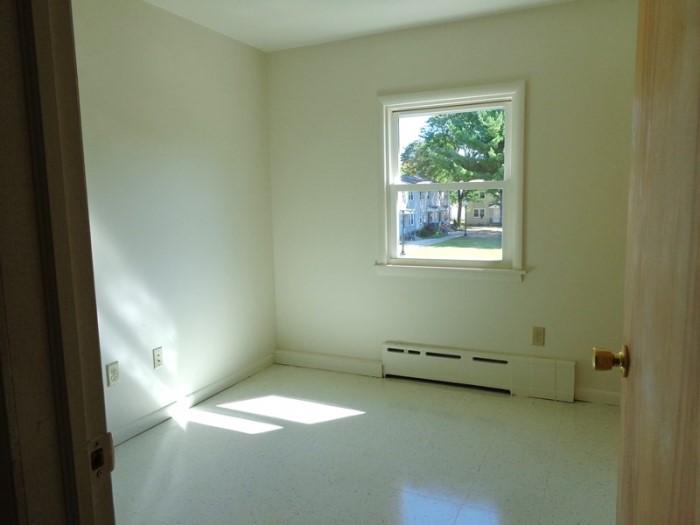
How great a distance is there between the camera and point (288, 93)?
3.64 metres

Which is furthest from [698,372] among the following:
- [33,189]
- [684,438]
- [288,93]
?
[288,93]

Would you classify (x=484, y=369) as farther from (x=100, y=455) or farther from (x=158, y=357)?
(x=100, y=455)

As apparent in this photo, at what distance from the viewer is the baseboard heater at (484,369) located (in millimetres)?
3045

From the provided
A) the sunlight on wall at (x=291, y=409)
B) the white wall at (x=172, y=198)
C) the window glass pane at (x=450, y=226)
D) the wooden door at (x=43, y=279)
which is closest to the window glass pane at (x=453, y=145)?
the window glass pane at (x=450, y=226)

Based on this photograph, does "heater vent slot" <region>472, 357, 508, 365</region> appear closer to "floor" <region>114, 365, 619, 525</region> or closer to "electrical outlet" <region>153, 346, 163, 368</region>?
"floor" <region>114, 365, 619, 525</region>

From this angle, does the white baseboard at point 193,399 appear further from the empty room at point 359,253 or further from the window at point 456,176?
the window at point 456,176

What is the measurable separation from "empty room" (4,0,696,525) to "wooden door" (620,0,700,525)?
135cm

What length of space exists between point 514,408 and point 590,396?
0.50 m

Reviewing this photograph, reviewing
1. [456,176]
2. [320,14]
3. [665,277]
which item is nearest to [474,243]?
[456,176]

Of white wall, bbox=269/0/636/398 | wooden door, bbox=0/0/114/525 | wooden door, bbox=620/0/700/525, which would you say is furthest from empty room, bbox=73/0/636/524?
wooden door, bbox=0/0/114/525

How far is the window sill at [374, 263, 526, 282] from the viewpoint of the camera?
3.13 metres

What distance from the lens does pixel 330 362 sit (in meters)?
3.71

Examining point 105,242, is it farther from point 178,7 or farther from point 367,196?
point 367,196

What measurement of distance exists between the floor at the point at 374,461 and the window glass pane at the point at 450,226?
3.13 ft
